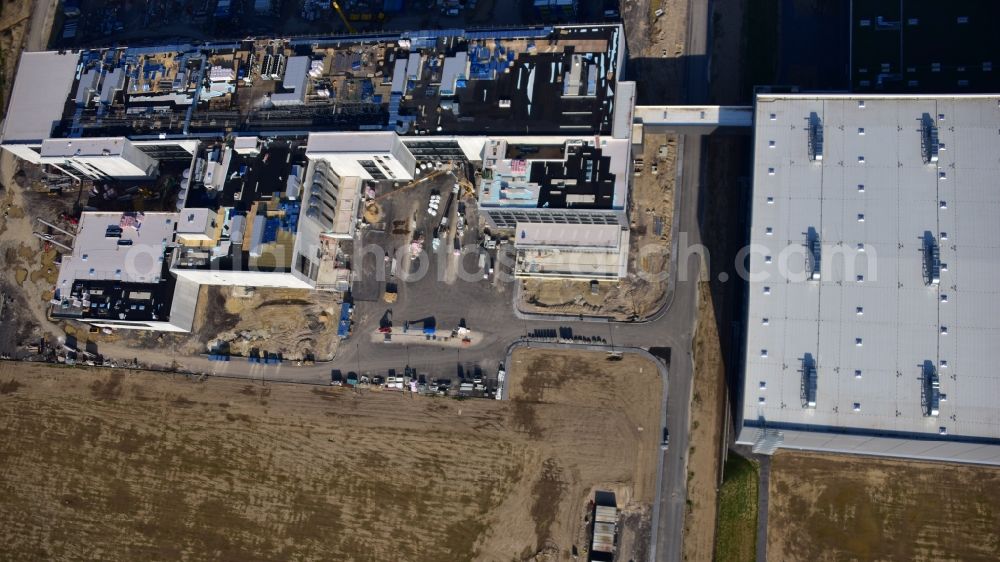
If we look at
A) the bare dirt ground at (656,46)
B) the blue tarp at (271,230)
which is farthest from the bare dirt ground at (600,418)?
the bare dirt ground at (656,46)

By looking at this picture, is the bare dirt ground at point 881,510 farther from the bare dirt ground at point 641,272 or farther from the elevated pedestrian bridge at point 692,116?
the elevated pedestrian bridge at point 692,116

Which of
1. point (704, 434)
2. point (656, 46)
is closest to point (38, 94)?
point (656, 46)

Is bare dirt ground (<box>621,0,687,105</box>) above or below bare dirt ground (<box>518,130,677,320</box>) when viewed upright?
above

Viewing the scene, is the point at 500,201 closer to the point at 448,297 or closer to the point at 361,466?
the point at 448,297

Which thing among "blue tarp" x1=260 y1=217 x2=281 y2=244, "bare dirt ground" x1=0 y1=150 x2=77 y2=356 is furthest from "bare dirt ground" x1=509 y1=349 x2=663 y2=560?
"bare dirt ground" x1=0 y1=150 x2=77 y2=356

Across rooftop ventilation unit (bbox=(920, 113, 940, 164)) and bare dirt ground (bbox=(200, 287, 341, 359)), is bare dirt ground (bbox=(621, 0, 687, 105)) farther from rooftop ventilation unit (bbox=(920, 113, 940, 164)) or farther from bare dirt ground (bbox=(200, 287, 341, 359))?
bare dirt ground (bbox=(200, 287, 341, 359))

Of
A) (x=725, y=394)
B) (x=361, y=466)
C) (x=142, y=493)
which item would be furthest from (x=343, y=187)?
(x=725, y=394)

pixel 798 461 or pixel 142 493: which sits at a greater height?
pixel 798 461
